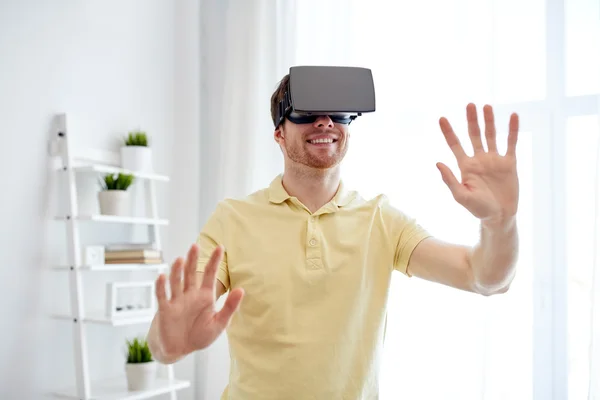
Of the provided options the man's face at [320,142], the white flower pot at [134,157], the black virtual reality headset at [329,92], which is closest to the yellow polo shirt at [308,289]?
the man's face at [320,142]

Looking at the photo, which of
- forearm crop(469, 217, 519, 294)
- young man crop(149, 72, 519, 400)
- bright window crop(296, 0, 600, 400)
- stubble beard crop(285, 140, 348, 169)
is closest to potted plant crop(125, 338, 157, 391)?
bright window crop(296, 0, 600, 400)

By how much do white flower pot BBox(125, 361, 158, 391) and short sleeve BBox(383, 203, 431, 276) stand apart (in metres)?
1.60

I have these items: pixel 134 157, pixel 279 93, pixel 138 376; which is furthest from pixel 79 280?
pixel 279 93

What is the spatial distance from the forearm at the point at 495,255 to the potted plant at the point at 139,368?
74.0 inches

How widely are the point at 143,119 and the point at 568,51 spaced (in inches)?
79.0

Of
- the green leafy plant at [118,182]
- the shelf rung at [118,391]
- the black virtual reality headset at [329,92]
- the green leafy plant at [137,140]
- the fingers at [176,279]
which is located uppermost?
the black virtual reality headset at [329,92]

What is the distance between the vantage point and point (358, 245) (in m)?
1.74

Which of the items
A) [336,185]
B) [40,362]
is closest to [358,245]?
[336,185]

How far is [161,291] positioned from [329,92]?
729 mm

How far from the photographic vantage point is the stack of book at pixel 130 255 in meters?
2.99

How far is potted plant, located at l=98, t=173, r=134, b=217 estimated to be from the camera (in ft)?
9.82

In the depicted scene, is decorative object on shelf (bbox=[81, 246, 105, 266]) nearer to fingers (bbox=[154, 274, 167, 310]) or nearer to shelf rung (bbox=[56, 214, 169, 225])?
shelf rung (bbox=[56, 214, 169, 225])

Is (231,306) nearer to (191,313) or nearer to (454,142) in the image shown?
(191,313)

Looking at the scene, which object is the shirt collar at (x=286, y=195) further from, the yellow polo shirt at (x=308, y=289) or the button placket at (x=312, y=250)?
the button placket at (x=312, y=250)
